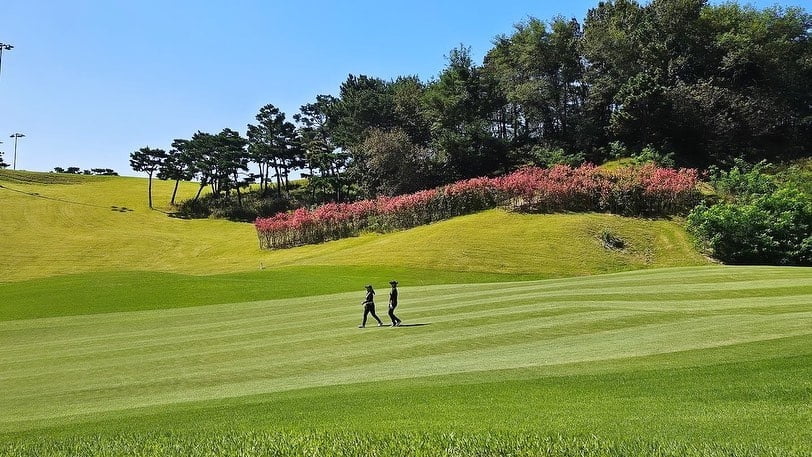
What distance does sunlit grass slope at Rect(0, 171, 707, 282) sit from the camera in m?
40.3

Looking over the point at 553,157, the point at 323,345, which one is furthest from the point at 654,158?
the point at 323,345

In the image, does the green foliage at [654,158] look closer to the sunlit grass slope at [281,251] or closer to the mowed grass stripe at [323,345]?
the sunlit grass slope at [281,251]

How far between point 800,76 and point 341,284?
6290 cm

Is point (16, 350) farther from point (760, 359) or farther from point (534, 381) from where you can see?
point (760, 359)

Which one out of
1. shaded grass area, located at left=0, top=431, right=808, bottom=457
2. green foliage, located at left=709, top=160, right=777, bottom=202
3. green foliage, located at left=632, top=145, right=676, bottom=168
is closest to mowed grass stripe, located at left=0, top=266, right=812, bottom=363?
shaded grass area, located at left=0, top=431, right=808, bottom=457

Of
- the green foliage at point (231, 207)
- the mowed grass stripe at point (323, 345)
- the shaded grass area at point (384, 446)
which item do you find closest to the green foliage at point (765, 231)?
the mowed grass stripe at point (323, 345)

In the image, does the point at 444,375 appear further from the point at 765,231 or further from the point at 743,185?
the point at 743,185

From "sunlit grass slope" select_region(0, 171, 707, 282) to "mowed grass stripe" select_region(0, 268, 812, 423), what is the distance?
54.2 ft

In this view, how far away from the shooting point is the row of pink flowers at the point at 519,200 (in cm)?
4875

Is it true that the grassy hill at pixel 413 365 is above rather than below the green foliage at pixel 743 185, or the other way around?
below

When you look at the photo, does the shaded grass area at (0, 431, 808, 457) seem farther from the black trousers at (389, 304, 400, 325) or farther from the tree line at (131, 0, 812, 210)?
the tree line at (131, 0, 812, 210)

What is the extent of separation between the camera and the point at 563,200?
1973 inches

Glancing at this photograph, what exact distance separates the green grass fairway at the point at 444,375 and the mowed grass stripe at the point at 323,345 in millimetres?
86

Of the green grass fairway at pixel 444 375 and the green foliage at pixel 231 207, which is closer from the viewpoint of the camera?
the green grass fairway at pixel 444 375
